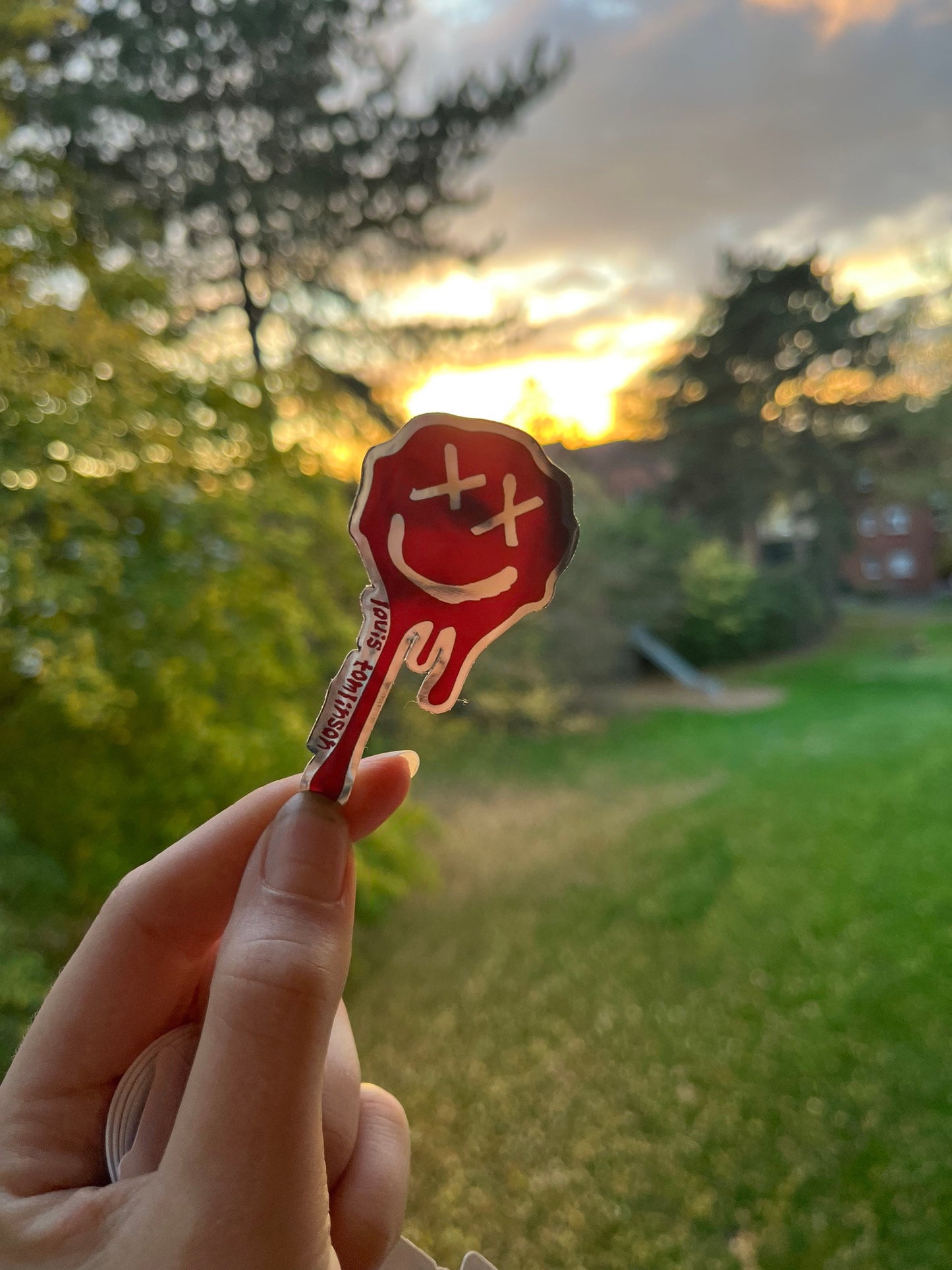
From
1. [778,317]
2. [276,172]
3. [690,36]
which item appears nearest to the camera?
[690,36]

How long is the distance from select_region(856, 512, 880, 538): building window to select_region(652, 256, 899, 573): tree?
94 millimetres

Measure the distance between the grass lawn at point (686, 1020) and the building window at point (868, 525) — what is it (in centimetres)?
129

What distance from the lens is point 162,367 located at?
154 centimetres

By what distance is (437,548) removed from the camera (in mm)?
501

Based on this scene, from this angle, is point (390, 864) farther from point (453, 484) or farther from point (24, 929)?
point (453, 484)

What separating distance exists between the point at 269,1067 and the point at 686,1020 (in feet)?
4.96

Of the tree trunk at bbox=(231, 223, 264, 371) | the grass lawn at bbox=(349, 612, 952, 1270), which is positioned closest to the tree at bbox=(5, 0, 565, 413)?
the tree trunk at bbox=(231, 223, 264, 371)

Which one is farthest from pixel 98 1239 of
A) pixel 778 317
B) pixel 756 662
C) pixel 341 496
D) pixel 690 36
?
pixel 756 662

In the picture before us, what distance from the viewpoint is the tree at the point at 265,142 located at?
2.06 m

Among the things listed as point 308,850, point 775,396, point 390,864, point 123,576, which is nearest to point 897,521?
point 775,396

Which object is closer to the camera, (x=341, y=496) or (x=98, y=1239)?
(x=98, y=1239)

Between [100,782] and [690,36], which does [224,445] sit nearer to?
[100,782]

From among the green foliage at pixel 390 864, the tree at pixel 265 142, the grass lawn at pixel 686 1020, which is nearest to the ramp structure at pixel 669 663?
the grass lawn at pixel 686 1020

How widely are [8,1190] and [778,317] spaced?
4341 millimetres
